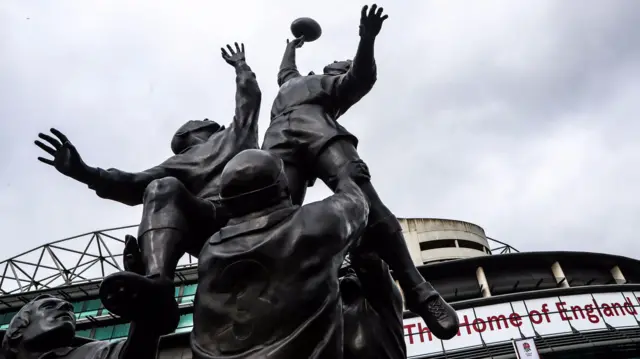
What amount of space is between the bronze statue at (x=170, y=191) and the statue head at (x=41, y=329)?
2.45ft

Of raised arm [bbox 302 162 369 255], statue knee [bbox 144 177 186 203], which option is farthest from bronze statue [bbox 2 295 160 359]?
raised arm [bbox 302 162 369 255]

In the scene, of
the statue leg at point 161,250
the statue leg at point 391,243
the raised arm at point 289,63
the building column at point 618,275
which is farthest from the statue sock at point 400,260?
the building column at point 618,275

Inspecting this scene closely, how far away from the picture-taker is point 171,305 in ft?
7.86

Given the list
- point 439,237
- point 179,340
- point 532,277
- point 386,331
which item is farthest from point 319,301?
point 439,237

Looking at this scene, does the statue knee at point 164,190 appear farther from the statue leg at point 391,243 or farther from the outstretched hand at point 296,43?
the outstretched hand at point 296,43

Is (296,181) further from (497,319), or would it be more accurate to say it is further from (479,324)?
(497,319)

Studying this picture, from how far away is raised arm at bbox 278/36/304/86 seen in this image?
438 cm

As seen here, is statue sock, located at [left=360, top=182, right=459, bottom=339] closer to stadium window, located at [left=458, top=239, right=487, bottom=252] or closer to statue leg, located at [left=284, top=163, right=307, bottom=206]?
statue leg, located at [left=284, top=163, right=307, bottom=206]

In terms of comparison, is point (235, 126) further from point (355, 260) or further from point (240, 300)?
point (240, 300)

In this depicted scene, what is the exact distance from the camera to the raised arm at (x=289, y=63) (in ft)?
14.4

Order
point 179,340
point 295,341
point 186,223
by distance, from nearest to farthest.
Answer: point 295,341, point 186,223, point 179,340

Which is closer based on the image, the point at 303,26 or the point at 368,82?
the point at 368,82

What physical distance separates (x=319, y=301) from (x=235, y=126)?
5.93 ft

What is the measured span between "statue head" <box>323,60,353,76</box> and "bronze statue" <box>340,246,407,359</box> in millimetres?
1511
